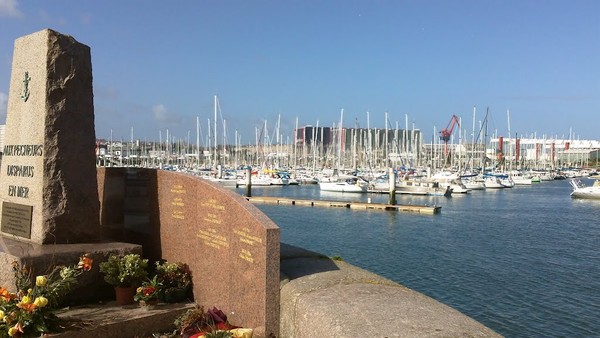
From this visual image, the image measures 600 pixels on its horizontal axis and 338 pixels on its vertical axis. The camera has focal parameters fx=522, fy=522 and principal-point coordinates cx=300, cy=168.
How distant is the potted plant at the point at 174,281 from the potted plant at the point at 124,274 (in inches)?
12.3

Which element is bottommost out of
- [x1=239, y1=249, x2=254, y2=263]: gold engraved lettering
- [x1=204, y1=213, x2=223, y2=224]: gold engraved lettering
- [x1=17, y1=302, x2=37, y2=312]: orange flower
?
[x1=17, y1=302, x2=37, y2=312]: orange flower

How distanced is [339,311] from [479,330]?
133cm

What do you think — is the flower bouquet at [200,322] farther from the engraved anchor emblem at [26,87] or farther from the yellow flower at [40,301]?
the engraved anchor emblem at [26,87]

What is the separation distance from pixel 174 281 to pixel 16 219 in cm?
301

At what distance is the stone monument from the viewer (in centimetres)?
802

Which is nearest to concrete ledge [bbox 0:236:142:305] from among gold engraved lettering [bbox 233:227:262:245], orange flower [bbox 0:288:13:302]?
orange flower [bbox 0:288:13:302]

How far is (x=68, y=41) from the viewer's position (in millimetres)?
8234

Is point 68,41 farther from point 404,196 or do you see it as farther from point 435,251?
point 404,196

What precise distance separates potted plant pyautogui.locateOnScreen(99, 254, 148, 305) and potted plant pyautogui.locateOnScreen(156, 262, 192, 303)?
0.31 metres

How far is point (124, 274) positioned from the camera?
7.42 m

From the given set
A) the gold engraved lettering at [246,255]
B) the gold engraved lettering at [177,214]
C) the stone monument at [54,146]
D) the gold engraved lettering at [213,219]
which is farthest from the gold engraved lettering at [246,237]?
the stone monument at [54,146]

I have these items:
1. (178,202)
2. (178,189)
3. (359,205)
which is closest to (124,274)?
(178,202)

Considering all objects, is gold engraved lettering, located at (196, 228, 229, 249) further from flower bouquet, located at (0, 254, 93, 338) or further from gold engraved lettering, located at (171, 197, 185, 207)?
flower bouquet, located at (0, 254, 93, 338)

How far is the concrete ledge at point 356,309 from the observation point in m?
4.70
